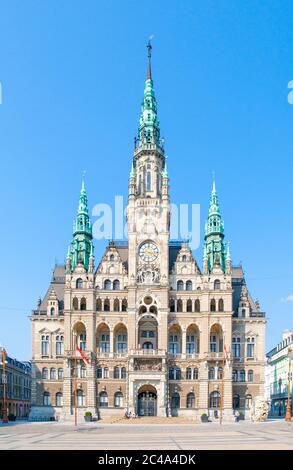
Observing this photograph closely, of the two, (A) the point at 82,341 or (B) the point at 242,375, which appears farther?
(A) the point at 82,341

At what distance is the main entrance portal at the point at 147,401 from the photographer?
9088 cm

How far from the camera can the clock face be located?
3784 inches

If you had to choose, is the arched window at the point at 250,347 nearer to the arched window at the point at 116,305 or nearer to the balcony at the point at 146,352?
the balcony at the point at 146,352

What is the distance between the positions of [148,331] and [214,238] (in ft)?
66.7

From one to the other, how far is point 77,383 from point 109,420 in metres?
11.0

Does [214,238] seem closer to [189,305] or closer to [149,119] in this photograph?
[189,305]

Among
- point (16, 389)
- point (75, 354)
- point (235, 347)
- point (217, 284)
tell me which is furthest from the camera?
point (16, 389)

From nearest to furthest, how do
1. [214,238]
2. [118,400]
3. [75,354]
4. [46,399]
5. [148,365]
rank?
[148,365], [75,354], [118,400], [46,399], [214,238]

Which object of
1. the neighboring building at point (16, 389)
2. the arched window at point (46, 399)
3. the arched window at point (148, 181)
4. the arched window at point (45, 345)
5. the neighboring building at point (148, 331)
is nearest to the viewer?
the neighboring building at point (148, 331)

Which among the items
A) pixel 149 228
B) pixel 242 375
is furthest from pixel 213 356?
pixel 149 228

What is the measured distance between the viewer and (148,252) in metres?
96.3

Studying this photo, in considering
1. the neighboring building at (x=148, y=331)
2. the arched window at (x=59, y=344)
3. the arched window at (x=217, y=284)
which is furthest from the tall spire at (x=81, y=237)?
the arched window at (x=217, y=284)

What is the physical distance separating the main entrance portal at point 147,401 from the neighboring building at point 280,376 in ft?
118
